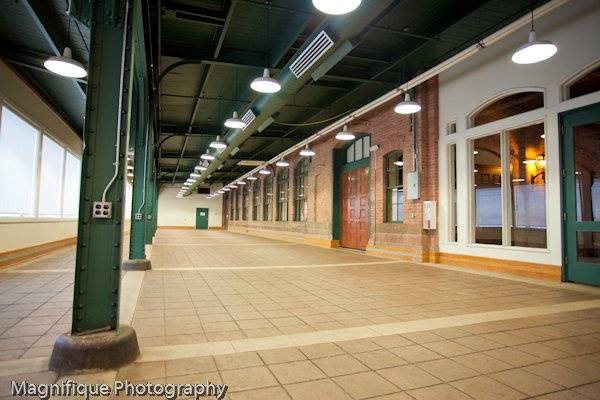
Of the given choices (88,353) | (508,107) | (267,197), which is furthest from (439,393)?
(267,197)

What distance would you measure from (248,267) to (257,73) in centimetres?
468

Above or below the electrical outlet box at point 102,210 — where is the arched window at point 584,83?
above

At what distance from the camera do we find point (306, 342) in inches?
125

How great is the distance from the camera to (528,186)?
700 cm

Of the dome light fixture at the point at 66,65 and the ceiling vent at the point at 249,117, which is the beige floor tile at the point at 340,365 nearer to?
the dome light fixture at the point at 66,65

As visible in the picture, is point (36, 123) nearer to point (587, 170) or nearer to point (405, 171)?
point (405, 171)

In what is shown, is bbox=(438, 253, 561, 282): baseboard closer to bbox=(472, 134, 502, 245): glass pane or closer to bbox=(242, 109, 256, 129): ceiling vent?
bbox=(472, 134, 502, 245): glass pane

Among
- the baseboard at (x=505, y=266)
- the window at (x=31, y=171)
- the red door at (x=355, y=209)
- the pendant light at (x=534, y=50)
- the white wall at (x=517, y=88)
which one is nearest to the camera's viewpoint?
the pendant light at (x=534, y=50)

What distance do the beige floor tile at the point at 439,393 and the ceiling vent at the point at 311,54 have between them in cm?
449

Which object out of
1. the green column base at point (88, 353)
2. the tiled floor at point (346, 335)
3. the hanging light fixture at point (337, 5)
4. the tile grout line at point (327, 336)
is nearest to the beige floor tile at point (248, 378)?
the tiled floor at point (346, 335)

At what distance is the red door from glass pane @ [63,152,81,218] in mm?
9398

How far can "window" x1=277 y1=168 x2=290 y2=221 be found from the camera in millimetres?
19062

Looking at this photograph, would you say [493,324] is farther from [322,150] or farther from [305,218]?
[305,218]

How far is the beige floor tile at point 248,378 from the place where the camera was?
7.67 feet
